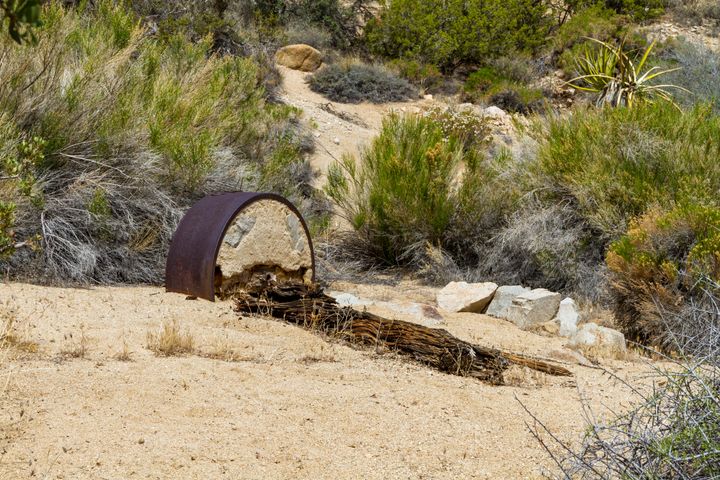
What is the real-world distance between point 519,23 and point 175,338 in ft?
72.2

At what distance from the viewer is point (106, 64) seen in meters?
9.76

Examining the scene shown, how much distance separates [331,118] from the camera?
18594 mm

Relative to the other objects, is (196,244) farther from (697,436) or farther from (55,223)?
(697,436)

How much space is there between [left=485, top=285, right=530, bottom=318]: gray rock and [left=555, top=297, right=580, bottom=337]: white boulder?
0.44 meters

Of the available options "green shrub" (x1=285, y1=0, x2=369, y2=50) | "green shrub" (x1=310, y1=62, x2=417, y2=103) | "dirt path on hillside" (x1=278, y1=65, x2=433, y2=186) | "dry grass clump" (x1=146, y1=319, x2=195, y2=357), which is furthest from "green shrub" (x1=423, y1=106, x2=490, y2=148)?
"dry grass clump" (x1=146, y1=319, x2=195, y2=357)

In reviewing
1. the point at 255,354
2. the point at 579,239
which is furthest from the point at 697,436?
the point at 579,239

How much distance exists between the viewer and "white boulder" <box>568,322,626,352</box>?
23.1 ft

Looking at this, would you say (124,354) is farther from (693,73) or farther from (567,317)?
(693,73)

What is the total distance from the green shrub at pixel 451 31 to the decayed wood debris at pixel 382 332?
17.8m

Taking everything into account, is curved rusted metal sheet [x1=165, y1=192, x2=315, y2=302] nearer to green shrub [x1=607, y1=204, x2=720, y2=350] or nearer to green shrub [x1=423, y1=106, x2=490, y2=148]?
green shrub [x1=607, y1=204, x2=720, y2=350]

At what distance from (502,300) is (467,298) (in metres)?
0.34

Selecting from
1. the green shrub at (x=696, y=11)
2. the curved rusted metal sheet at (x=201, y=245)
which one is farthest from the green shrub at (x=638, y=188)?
the green shrub at (x=696, y=11)

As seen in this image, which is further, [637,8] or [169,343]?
[637,8]

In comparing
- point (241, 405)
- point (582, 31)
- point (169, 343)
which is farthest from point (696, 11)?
point (241, 405)
